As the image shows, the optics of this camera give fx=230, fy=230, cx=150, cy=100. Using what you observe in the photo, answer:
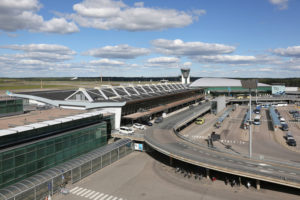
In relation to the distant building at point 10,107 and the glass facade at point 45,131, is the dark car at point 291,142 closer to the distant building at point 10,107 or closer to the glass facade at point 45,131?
the glass facade at point 45,131

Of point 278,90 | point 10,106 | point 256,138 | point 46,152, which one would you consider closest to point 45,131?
point 46,152

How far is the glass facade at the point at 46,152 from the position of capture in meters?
29.2

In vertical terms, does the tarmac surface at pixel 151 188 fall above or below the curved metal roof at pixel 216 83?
below

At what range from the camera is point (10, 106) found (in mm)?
44688

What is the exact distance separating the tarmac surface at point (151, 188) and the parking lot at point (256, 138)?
792 cm

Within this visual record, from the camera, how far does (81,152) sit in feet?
137

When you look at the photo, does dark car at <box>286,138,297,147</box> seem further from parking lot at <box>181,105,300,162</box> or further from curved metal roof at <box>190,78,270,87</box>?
curved metal roof at <box>190,78,270,87</box>

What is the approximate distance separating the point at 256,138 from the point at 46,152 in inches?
1885

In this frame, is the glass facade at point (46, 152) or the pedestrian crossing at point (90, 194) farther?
the glass facade at point (46, 152)

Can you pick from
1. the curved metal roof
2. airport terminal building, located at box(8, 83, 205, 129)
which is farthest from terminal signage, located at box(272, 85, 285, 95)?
airport terminal building, located at box(8, 83, 205, 129)

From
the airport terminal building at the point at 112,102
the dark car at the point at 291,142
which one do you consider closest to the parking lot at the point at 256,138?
the dark car at the point at 291,142

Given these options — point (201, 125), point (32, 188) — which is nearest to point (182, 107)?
point (201, 125)

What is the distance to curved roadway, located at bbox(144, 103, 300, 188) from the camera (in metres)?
29.2

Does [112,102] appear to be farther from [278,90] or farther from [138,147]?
[278,90]
